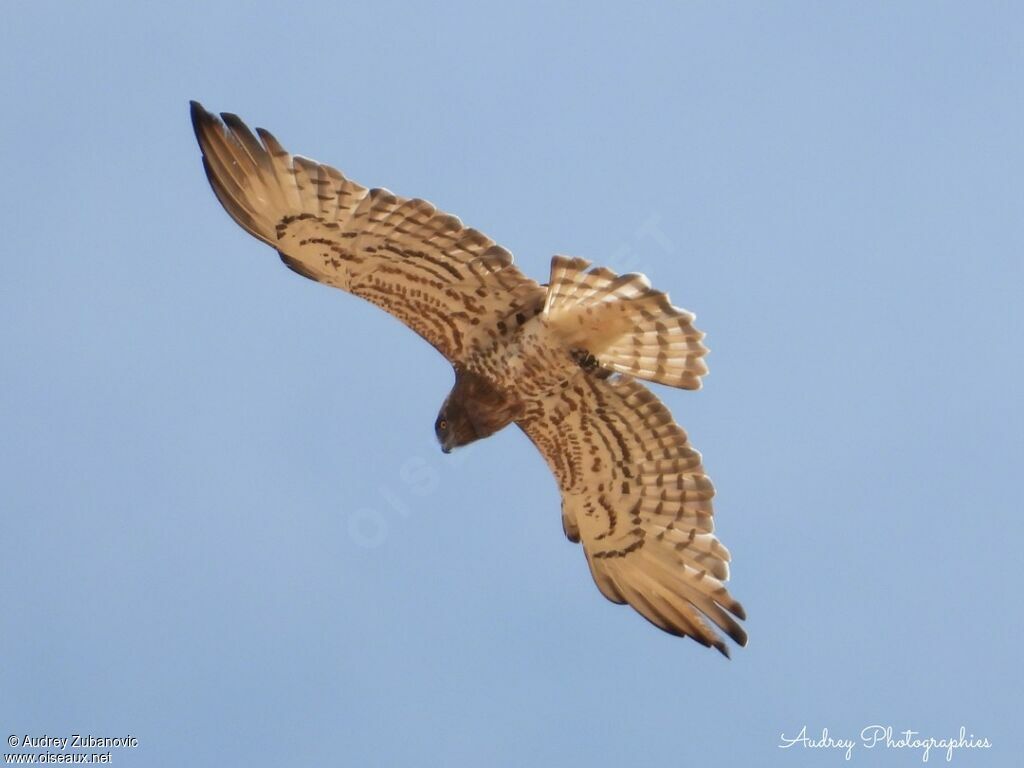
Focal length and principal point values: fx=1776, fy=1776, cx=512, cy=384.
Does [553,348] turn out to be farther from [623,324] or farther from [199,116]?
[199,116]

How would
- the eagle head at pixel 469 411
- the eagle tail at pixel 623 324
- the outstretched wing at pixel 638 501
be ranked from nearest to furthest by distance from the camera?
the eagle tail at pixel 623 324 < the eagle head at pixel 469 411 < the outstretched wing at pixel 638 501

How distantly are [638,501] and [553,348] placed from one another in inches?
54.8

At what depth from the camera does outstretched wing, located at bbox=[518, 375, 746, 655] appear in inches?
445

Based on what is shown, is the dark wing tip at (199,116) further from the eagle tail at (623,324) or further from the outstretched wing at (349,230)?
the eagle tail at (623,324)

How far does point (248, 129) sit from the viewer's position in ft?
34.2

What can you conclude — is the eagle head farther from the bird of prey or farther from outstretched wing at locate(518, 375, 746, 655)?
outstretched wing at locate(518, 375, 746, 655)

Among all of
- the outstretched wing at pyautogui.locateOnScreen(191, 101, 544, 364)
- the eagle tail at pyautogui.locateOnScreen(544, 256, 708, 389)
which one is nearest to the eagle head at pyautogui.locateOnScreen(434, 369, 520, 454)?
the outstretched wing at pyautogui.locateOnScreen(191, 101, 544, 364)

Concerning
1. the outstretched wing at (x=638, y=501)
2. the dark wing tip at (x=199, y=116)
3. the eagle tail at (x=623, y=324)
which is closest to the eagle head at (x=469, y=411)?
the outstretched wing at (x=638, y=501)

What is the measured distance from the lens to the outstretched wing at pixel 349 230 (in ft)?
34.1

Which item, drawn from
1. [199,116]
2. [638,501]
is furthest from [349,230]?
[638,501]

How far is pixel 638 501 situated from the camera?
11672 millimetres

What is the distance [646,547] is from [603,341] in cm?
163

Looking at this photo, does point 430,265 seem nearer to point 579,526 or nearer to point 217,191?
point 217,191

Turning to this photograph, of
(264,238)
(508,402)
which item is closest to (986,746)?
(508,402)
